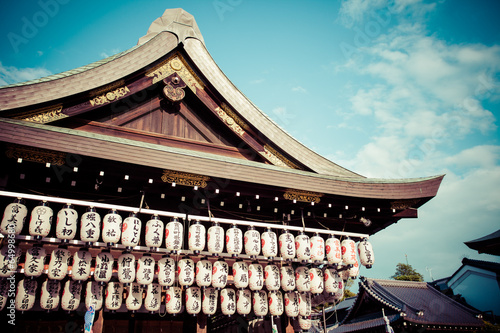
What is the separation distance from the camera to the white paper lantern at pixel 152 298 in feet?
22.7

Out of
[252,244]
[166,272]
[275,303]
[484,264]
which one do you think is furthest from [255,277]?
[484,264]

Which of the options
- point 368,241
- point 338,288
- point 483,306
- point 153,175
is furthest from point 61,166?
point 483,306

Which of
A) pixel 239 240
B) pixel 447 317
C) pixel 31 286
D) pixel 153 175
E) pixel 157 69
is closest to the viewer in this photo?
pixel 31 286

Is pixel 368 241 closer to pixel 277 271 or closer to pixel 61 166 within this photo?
pixel 277 271

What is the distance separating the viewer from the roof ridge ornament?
9.34m

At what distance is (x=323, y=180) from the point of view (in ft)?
27.3

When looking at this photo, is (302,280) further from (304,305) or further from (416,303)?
(416,303)

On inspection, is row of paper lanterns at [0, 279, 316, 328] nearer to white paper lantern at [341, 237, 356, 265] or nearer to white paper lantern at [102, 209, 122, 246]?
white paper lantern at [102, 209, 122, 246]

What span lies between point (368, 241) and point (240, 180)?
4.23 metres

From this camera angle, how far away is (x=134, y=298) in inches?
268

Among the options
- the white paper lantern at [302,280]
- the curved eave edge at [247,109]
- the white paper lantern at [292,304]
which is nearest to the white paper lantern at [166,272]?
the white paper lantern at [292,304]

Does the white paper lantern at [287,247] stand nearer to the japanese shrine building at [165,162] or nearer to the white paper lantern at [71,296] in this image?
the japanese shrine building at [165,162]

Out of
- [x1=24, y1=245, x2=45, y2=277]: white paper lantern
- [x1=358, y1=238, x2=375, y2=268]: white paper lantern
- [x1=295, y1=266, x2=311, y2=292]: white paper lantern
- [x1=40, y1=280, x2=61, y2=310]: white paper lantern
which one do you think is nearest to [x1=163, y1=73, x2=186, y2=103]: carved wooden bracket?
[x1=24, y1=245, x2=45, y2=277]: white paper lantern

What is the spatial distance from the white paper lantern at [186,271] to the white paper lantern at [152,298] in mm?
542
